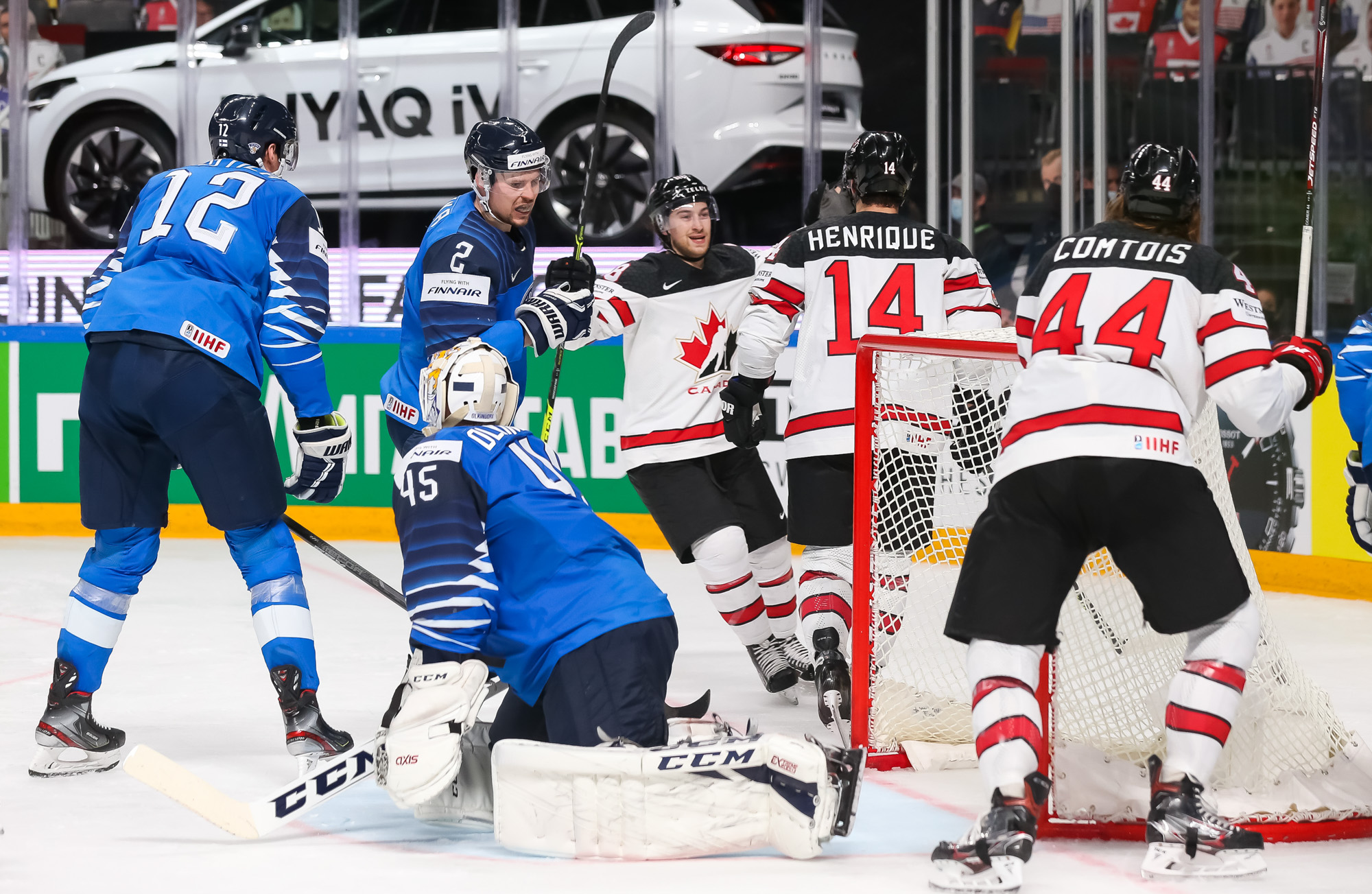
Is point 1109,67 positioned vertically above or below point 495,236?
above

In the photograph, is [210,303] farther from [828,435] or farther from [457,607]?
[828,435]

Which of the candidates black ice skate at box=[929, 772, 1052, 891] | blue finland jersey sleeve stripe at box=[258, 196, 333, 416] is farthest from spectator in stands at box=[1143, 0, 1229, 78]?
black ice skate at box=[929, 772, 1052, 891]

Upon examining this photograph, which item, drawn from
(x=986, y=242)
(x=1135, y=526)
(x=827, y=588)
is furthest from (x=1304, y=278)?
(x=986, y=242)

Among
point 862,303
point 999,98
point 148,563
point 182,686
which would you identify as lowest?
point 182,686

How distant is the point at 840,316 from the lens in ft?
12.3

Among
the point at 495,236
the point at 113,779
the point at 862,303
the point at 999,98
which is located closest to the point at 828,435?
the point at 862,303

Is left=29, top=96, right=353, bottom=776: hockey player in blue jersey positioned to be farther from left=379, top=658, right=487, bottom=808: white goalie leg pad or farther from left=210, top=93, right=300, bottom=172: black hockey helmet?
left=379, top=658, right=487, bottom=808: white goalie leg pad

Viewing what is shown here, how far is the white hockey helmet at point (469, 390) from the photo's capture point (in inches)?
108

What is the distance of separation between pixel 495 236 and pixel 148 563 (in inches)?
38.4

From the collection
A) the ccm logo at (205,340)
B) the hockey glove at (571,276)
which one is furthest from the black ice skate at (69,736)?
the hockey glove at (571,276)

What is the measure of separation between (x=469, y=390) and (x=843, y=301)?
124 cm

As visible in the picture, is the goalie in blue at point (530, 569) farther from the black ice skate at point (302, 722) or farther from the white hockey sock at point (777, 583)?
the white hockey sock at point (777, 583)

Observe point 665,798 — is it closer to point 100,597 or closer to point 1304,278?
point 100,597

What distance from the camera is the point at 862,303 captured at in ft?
12.3
